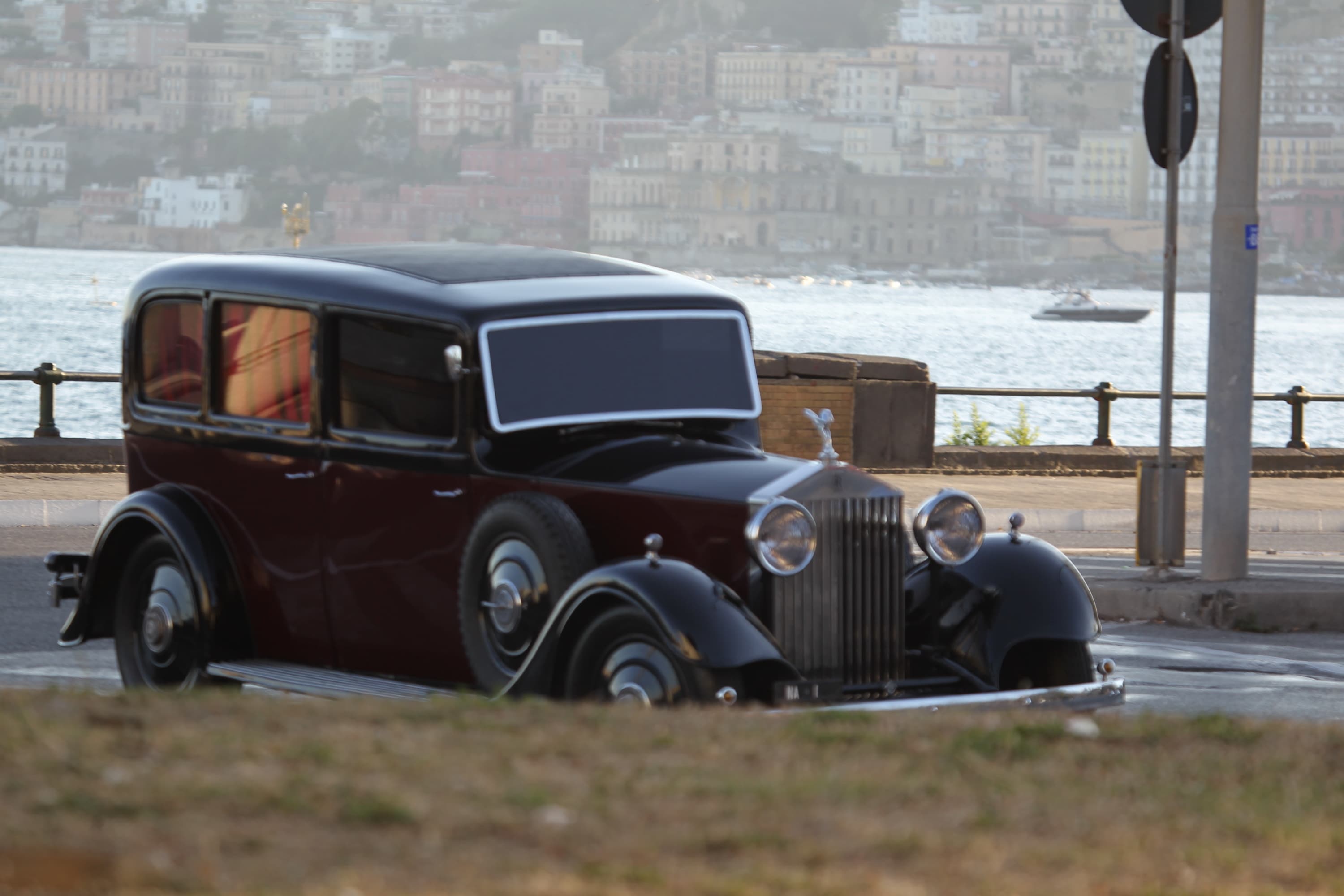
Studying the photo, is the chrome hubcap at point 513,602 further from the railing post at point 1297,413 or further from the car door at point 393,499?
the railing post at point 1297,413

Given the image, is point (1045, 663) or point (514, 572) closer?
point (514, 572)

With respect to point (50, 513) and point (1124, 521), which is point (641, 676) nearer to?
point (50, 513)

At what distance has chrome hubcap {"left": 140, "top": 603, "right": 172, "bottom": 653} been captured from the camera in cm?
754

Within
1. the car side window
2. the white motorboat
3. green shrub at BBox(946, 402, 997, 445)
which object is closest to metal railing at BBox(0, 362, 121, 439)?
green shrub at BBox(946, 402, 997, 445)

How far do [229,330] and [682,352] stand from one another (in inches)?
70.1

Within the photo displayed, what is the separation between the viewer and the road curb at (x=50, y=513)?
47.8ft

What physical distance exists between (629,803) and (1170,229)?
7.53 meters

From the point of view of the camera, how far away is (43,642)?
941cm

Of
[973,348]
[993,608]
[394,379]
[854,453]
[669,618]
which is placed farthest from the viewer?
[973,348]

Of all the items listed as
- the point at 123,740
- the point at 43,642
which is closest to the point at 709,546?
the point at 123,740

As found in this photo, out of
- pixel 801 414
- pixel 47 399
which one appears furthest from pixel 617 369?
pixel 47 399

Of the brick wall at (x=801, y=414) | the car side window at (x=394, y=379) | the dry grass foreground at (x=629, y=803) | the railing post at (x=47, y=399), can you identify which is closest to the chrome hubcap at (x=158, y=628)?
the car side window at (x=394, y=379)

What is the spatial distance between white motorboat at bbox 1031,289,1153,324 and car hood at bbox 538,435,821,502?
6491 inches

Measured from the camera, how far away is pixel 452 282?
7156 millimetres
